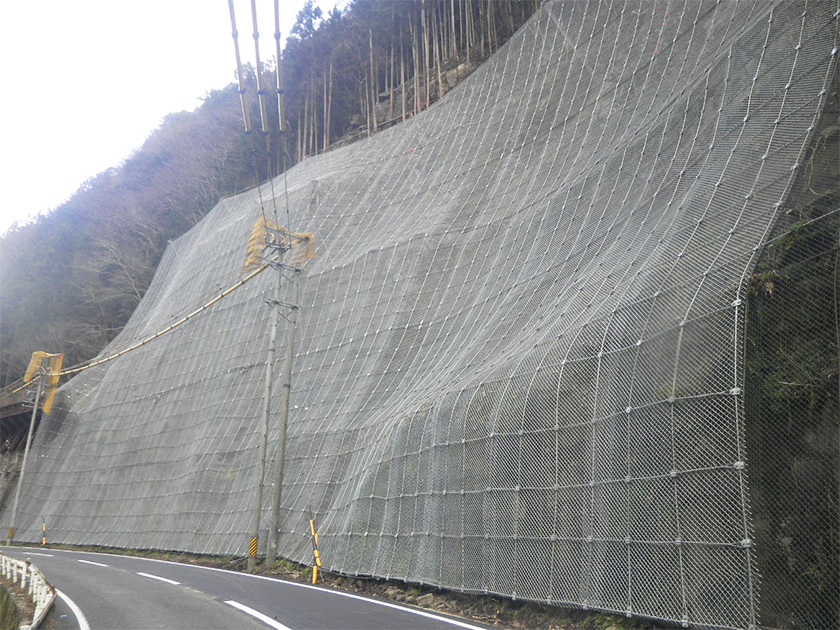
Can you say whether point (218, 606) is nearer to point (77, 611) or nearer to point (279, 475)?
point (77, 611)

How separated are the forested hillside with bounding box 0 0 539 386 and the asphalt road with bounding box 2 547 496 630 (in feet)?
69.3

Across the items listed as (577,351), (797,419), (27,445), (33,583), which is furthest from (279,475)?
(27,445)

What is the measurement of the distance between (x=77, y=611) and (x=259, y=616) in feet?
8.51

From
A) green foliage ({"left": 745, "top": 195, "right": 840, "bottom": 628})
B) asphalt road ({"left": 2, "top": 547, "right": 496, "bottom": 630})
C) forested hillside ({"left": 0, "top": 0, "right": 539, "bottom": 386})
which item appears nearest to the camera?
green foliage ({"left": 745, "top": 195, "right": 840, "bottom": 628})

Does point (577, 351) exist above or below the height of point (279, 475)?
above

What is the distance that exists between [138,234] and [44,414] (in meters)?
19.4

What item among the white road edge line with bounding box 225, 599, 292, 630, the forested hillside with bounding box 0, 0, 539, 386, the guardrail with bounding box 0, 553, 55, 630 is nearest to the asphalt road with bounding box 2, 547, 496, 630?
the white road edge line with bounding box 225, 599, 292, 630

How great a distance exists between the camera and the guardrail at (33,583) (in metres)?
7.14

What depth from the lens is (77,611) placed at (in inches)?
321

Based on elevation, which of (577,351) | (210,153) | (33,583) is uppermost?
(210,153)

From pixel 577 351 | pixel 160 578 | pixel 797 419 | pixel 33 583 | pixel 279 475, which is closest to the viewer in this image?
pixel 797 419

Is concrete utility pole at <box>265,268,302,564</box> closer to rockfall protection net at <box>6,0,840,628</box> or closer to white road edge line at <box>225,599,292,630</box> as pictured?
rockfall protection net at <box>6,0,840,628</box>

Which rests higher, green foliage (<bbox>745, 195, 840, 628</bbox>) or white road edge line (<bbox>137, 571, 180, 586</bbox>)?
green foliage (<bbox>745, 195, 840, 628</bbox>)

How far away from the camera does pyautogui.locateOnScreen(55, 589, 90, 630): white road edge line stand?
716cm
